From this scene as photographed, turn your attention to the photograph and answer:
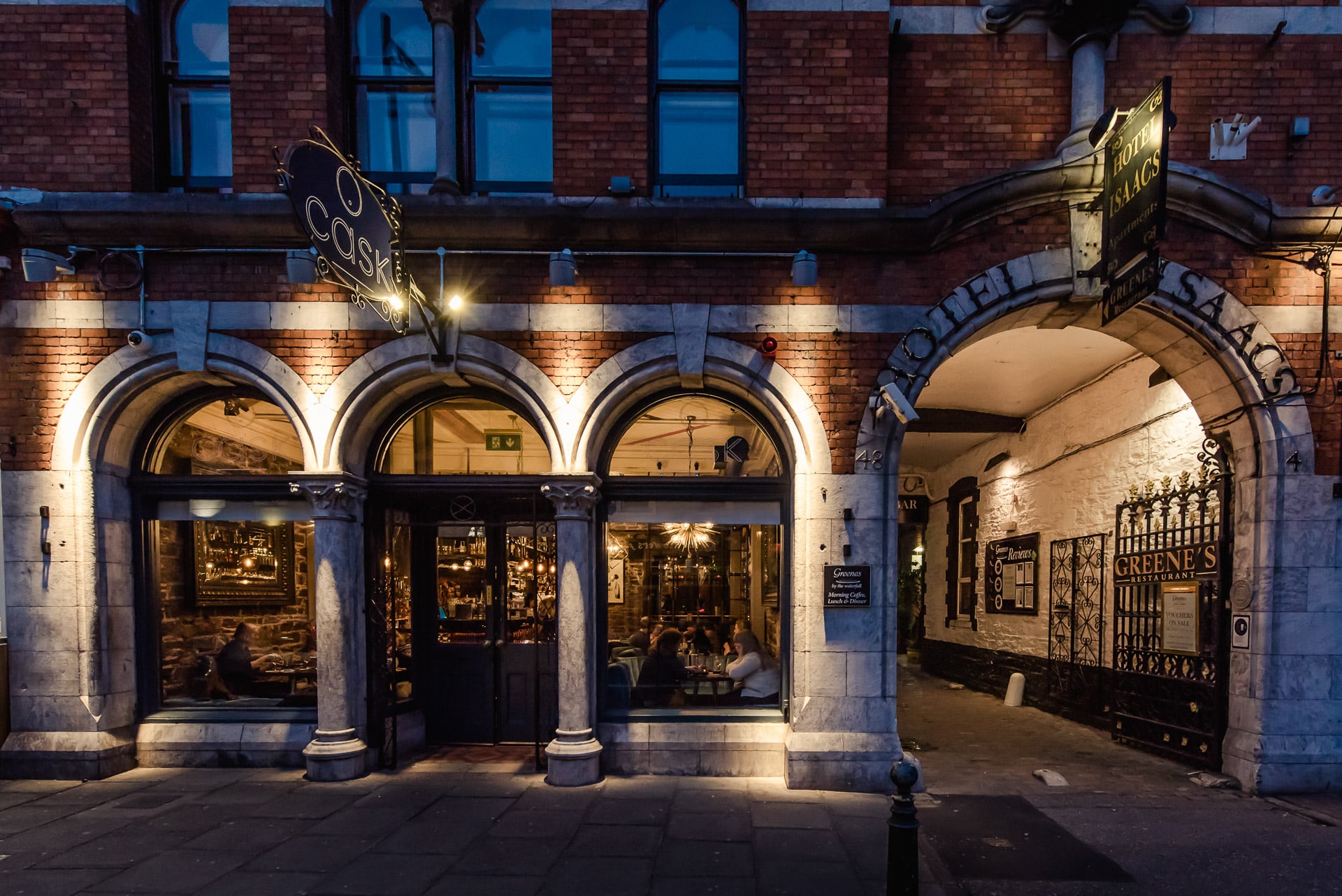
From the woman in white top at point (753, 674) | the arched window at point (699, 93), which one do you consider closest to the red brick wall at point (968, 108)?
the arched window at point (699, 93)

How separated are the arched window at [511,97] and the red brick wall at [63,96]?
334 cm

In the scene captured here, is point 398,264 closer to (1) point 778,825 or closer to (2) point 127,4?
(2) point 127,4

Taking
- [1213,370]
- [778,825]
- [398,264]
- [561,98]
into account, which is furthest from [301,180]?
[1213,370]

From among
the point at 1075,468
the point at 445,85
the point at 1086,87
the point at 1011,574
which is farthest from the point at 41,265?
the point at 1011,574

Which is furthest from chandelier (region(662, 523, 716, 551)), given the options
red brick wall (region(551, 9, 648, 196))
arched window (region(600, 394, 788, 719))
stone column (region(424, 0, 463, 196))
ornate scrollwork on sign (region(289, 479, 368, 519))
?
stone column (region(424, 0, 463, 196))

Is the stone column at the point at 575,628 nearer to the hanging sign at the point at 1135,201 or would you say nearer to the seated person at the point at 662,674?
the seated person at the point at 662,674

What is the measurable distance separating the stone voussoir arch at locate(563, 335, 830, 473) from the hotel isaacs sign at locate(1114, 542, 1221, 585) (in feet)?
14.1

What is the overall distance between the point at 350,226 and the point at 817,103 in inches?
177

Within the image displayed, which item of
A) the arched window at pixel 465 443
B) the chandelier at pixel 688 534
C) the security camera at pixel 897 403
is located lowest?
the chandelier at pixel 688 534

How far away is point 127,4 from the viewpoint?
21.5 ft

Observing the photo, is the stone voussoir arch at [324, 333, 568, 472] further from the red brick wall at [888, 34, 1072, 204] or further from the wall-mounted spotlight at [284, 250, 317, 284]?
the red brick wall at [888, 34, 1072, 204]

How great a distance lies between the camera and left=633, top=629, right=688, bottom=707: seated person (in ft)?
22.6

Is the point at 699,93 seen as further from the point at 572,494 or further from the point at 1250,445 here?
the point at 1250,445

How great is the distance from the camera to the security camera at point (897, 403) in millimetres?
5945
